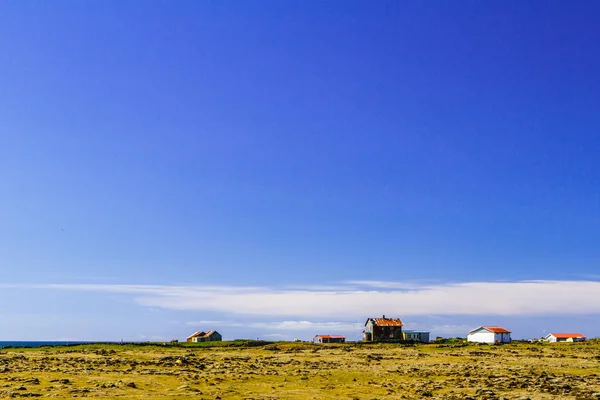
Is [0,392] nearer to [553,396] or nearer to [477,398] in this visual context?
[477,398]


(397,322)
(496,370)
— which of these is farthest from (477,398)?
(397,322)

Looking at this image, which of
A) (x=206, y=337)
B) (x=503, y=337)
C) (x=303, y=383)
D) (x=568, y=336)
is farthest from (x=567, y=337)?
(x=303, y=383)

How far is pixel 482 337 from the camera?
133125 millimetres

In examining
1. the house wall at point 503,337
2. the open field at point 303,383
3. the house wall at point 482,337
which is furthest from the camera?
the house wall at point 482,337

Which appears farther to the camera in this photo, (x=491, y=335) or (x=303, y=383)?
(x=491, y=335)

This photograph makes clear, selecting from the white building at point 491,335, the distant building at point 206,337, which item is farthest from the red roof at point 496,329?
the distant building at point 206,337

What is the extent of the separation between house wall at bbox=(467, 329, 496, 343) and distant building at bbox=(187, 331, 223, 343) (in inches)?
2626

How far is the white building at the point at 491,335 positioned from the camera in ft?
423

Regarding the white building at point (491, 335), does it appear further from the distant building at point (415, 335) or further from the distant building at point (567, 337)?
the distant building at point (567, 337)

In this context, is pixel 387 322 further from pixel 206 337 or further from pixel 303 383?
pixel 303 383

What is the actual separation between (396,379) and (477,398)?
10.9m

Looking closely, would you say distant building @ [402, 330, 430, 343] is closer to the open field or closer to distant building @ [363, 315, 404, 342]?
distant building @ [363, 315, 404, 342]

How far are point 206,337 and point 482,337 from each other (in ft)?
231

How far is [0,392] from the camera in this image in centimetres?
2772
